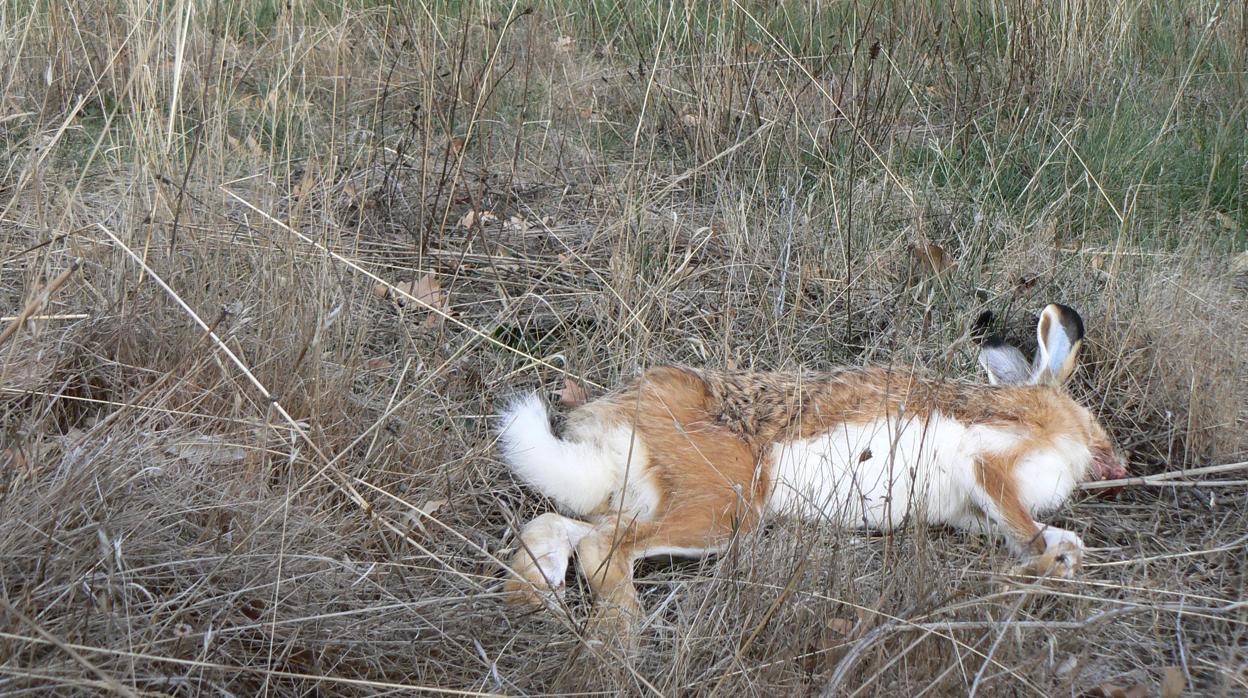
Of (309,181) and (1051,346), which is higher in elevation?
(309,181)

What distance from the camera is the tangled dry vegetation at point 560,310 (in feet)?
7.80

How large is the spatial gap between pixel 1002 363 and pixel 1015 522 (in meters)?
0.76

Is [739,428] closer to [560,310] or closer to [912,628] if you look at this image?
[912,628]

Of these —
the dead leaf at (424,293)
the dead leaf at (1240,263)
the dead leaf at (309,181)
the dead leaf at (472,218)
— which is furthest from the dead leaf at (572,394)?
the dead leaf at (1240,263)

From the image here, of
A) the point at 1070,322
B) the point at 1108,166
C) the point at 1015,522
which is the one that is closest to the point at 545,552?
the point at 1015,522

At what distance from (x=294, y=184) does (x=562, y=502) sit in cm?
199

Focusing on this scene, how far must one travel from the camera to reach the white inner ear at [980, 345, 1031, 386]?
12.2 ft

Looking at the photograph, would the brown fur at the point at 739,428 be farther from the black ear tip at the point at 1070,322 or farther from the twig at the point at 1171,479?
the black ear tip at the point at 1070,322

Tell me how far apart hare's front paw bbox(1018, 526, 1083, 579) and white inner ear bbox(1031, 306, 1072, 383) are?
626 millimetres

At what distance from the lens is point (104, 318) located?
10.2 ft

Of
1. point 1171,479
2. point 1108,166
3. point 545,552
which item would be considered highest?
point 1108,166

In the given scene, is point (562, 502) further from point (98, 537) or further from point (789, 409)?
point (98, 537)

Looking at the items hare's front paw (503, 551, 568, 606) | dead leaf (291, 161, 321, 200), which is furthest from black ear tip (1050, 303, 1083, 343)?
dead leaf (291, 161, 321, 200)

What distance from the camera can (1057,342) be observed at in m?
3.61
